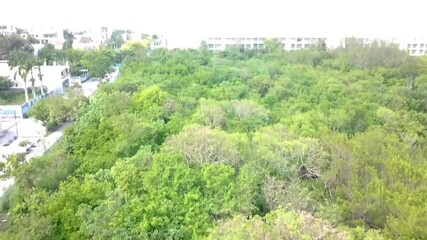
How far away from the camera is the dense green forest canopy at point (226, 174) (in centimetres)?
1138

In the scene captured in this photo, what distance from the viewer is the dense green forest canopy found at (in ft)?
37.3

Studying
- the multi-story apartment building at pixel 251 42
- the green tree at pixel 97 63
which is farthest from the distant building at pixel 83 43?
the multi-story apartment building at pixel 251 42

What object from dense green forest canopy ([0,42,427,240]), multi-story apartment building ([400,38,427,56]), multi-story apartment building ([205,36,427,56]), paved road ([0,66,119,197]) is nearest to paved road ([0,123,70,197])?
paved road ([0,66,119,197])

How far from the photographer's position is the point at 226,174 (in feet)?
42.0

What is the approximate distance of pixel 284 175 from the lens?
14016mm

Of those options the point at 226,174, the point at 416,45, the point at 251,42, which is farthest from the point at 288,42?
the point at 226,174

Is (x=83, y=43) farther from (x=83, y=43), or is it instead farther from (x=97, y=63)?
(x=97, y=63)

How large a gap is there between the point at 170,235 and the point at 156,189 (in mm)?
1927

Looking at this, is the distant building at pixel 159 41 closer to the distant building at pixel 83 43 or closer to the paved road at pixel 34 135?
the distant building at pixel 83 43

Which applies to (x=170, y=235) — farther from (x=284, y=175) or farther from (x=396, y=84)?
(x=396, y=84)

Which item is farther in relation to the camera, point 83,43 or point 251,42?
point 83,43

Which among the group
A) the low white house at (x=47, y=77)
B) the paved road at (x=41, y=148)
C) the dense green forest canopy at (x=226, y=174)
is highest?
the low white house at (x=47, y=77)

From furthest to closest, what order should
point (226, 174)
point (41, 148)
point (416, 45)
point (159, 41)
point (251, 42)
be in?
point (159, 41) < point (251, 42) < point (416, 45) < point (41, 148) < point (226, 174)

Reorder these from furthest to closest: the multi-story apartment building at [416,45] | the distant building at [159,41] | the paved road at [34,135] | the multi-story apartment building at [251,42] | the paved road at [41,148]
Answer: the distant building at [159,41] → the multi-story apartment building at [251,42] → the multi-story apartment building at [416,45] → the paved road at [34,135] → the paved road at [41,148]
